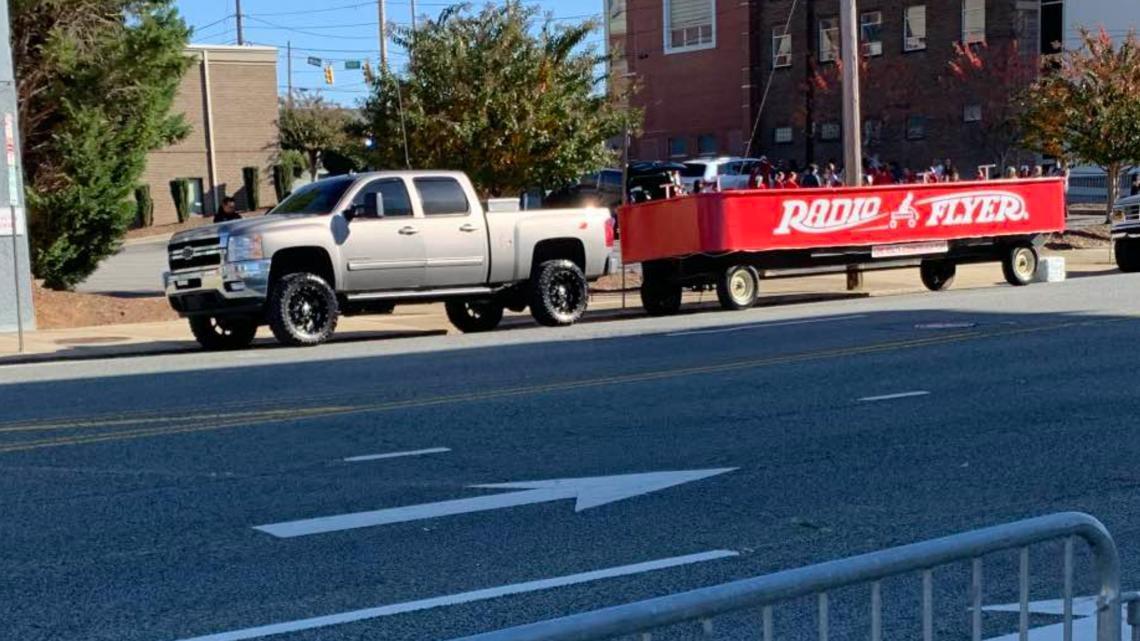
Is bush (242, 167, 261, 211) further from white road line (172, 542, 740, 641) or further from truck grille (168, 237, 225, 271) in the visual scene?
white road line (172, 542, 740, 641)

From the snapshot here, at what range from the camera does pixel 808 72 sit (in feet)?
192

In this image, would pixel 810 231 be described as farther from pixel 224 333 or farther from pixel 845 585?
pixel 845 585

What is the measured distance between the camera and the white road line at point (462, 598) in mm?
6098

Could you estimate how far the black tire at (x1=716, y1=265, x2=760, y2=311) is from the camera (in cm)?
2228

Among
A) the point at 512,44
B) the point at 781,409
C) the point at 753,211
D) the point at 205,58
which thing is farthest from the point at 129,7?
the point at 205,58

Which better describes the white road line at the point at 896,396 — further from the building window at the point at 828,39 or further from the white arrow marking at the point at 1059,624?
the building window at the point at 828,39

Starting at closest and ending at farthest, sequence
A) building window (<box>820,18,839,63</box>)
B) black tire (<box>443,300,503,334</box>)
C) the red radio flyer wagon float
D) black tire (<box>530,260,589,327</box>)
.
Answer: black tire (<box>530,260,589,327</box>) → black tire (<box>443,300,503,334</box>) → the red radio flyer wagon float → building window (<box>820,18,839,63</box>)

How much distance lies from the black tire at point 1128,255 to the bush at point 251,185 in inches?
1529

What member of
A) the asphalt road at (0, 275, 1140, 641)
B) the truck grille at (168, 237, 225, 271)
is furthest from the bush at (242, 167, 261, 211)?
the asphalt road at (0, 275, 1140, 641)

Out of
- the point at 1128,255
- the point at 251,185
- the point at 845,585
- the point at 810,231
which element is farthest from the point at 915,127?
the point at 845,585

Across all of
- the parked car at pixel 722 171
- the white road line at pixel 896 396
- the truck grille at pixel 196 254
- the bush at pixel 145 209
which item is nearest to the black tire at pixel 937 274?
the truck grille at pixel 196 254

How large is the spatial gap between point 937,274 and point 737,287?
16.7ft

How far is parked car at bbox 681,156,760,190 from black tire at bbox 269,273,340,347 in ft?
83.7

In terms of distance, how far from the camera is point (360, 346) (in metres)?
18.5
